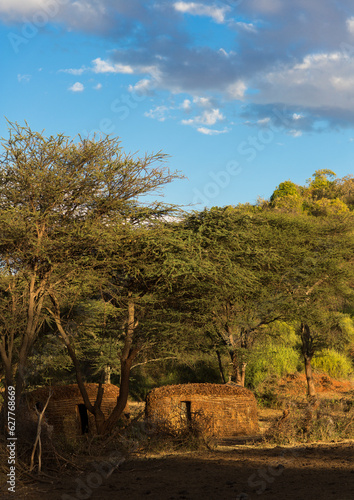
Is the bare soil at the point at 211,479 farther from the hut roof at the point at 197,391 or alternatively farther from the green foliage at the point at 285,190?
the green foliage at the point at 285,190

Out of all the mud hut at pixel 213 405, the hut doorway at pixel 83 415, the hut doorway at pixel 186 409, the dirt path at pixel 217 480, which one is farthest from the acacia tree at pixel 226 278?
the dirt path at pixel 217 480

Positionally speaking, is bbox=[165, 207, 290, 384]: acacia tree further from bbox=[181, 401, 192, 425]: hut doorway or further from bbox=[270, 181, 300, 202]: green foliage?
bbox=[270, 181, 300, 202]: green foliage

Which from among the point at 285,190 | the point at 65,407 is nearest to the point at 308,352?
the point at 65,407

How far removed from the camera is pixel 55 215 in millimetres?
12547

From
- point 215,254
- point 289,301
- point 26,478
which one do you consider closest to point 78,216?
point 215,254

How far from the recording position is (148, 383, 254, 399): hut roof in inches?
659

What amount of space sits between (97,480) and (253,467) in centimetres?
252

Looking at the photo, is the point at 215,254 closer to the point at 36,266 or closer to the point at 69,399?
the point at 36,266

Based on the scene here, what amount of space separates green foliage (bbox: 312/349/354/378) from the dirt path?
77.6ft

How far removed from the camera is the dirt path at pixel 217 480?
7.33m

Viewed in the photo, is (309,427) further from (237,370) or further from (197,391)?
(237,370)

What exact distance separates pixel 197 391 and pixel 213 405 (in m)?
0.65

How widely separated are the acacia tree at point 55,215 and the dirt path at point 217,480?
4.13m

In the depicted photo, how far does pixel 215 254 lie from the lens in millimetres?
15625
